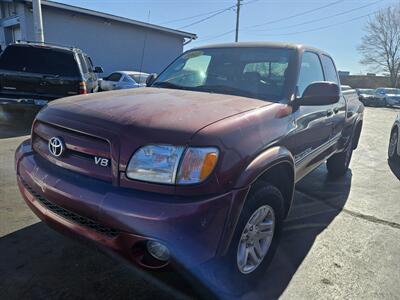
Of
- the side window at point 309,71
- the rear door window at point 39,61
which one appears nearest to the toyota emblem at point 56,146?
the side window at point 309,71

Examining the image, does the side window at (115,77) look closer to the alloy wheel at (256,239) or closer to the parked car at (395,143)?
the parked car at (395,143)

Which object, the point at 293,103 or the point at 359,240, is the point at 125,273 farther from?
the point at 359,240

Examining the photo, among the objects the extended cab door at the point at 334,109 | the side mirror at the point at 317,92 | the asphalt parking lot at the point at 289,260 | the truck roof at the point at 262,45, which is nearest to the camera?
the asphalt parking lot at the point at 289,260

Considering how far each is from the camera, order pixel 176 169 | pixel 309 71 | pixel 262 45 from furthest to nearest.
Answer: pixel 309 71 → pixel 262 45 → pixel 176 169

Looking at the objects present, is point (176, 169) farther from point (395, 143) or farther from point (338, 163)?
point (395, 143)

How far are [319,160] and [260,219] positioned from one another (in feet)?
5.50

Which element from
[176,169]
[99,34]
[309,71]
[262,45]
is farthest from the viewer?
[99,34]

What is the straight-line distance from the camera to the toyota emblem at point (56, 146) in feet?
7.48

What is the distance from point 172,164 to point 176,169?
0.12ft

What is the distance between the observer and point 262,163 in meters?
2.23

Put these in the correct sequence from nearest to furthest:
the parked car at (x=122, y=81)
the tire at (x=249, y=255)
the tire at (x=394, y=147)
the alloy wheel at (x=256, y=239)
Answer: the tire at (x=249, y=255) < the alloy wheel at (x=256, y=239) < the tire at (x=394, y=147) < the parked car at (x=122, y=81)

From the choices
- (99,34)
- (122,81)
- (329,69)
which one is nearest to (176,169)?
(329,69)

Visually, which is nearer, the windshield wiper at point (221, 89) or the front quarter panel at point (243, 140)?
the front quarter panel at point (243, 140)

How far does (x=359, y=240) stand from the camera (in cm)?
346
